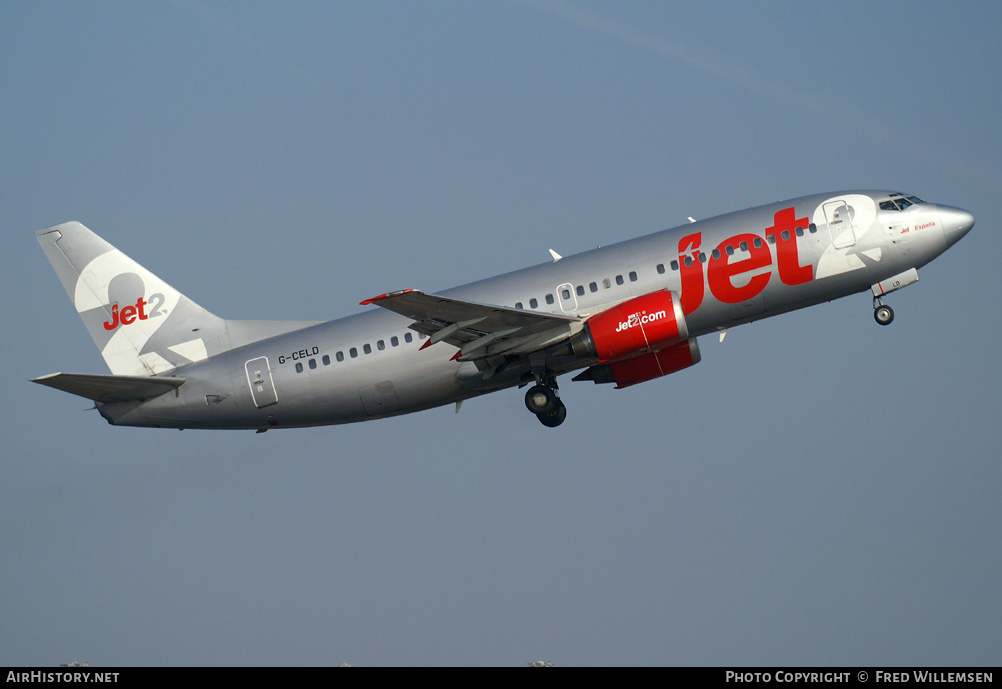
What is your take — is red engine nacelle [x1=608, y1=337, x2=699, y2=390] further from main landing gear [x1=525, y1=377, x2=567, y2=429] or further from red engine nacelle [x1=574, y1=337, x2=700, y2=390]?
main landing gear [x1=525, y1=377, x2=567, y2=429]

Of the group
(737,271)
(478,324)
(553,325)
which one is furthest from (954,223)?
(478,324)

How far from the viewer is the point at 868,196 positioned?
A: 40562 mm

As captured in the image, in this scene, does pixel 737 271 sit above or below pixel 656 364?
above

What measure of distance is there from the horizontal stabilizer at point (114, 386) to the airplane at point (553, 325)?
7cm

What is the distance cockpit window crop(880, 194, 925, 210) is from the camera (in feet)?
133

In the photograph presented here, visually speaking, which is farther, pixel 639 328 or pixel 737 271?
pixel 737 271

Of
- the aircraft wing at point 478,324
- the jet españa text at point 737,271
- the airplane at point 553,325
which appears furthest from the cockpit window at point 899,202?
the aircraft wing at point 478,324

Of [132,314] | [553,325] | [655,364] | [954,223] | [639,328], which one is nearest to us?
[639,328]

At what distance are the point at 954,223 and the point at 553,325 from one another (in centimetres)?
1434

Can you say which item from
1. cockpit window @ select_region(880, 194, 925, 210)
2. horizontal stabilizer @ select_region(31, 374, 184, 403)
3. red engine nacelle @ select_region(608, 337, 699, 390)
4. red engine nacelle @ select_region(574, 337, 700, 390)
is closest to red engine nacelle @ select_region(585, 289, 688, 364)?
red engine nacelle @ select_region(574, 337, 700, 390)

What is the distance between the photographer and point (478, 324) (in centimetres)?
3850

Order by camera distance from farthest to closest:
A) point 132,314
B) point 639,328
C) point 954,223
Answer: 1. point 132,314
2. point 954,223
3. point 639,328

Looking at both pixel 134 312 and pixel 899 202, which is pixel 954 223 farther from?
pixel 134 312

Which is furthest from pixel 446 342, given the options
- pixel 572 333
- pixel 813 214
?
pixel 813 214
